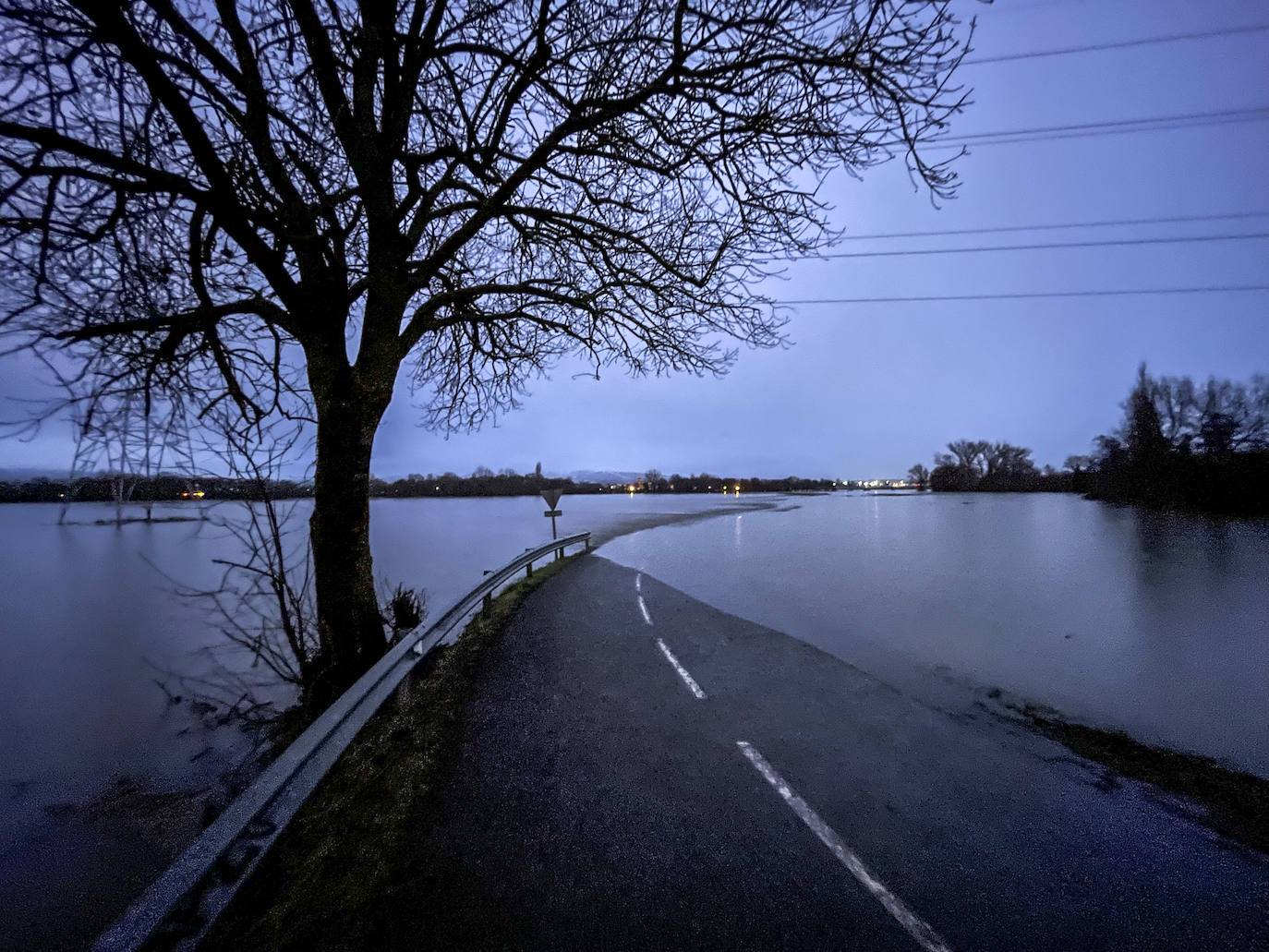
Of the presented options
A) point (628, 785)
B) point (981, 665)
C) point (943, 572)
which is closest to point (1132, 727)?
point (981, 665)

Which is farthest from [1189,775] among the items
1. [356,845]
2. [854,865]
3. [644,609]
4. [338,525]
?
[338,525]

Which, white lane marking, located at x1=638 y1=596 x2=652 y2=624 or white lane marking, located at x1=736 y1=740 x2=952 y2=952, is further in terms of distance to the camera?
white lane marking, located at x1=638 y1=596 x2=652 y2=624

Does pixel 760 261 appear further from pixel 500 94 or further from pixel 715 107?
pixel 500 94

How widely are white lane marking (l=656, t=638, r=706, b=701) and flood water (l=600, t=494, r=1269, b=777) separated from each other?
8.30ft

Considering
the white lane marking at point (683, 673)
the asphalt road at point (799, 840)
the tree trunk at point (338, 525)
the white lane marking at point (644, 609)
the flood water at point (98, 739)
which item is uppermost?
the tree trunk at point (338, 525)

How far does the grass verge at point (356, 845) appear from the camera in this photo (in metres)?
1.96

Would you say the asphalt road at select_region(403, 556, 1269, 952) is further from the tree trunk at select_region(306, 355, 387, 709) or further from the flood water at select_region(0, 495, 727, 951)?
the flood water at select_region(0, 495, 727, 951)

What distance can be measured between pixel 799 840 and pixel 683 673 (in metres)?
2.70

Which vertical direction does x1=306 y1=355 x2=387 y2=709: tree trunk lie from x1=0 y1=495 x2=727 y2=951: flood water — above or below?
above

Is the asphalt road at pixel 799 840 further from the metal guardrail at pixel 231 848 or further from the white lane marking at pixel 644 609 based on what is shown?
the white lane marking at pixel 644 609

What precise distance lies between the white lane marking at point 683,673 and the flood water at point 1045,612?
253 centimetres

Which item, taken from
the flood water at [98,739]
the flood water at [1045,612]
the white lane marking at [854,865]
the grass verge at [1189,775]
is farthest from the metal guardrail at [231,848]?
the flood water at [1045,612]

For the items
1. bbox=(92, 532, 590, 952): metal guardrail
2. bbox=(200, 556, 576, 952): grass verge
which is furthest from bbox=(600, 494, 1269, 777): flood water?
bbox=(92, 532, 590, 952): metal guardrail

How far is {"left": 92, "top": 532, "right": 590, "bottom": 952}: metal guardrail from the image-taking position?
1562 mm
